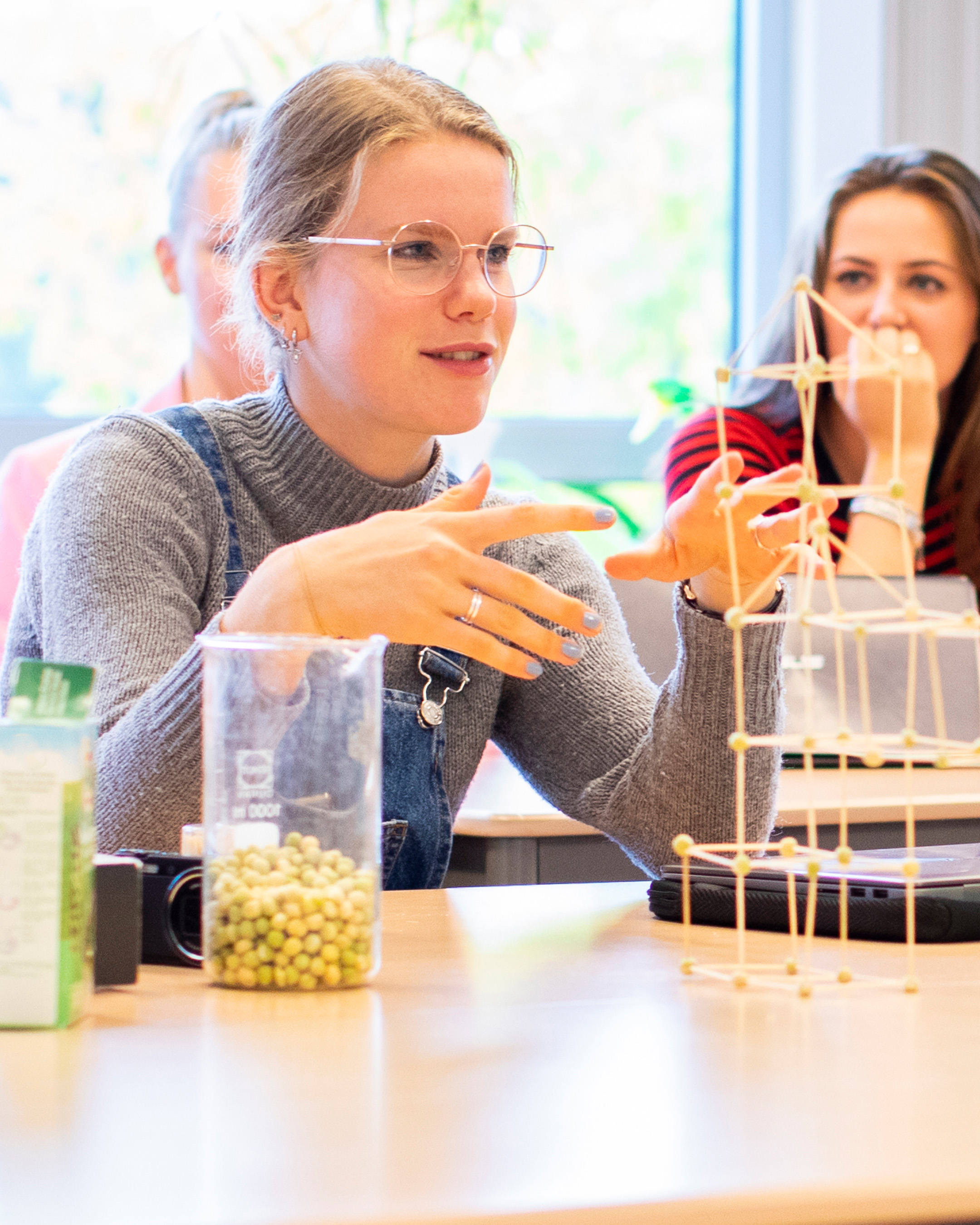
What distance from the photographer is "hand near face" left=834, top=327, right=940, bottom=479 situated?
2.06 metres

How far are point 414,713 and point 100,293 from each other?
1.77 meters

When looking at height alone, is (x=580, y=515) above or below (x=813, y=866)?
above

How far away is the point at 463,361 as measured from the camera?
1.19 meters

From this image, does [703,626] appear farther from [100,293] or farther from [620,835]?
[100,293]

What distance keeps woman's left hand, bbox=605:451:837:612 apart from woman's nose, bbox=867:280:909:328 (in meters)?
1.33

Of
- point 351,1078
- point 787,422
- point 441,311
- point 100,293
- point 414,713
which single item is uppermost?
point 100,293

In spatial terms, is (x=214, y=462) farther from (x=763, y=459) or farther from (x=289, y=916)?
(x=763, y=459)

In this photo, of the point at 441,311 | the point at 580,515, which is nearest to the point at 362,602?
the point at 580,515

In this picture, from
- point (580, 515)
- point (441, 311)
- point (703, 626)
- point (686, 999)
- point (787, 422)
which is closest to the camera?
point (686, 999)

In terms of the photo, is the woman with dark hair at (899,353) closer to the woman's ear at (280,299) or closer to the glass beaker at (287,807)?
the woman's ear at (280,299)

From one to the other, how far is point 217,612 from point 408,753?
0.20 m

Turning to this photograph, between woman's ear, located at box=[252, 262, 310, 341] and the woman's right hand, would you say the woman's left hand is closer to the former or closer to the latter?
the woman's right hand

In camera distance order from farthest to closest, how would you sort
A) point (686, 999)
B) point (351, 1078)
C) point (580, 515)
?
1. point (580, 515)
2. point (686, 999)
3. point (351, 1078)

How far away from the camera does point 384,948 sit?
79cm
